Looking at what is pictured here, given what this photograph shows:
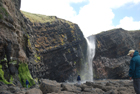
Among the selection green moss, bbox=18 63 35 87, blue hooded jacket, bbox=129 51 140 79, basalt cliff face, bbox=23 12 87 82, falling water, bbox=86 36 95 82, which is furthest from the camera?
falling water, bbox=86 36 95 82

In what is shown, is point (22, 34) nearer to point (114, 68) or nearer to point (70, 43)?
point (70, 43)

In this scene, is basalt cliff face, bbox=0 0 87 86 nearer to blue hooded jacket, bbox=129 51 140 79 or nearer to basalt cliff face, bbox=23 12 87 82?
basalt cliff face, bbox=23 12 87 82

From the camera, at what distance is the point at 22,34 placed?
22391 mm

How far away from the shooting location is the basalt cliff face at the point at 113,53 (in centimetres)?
4706

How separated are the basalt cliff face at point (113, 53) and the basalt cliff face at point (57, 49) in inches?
449

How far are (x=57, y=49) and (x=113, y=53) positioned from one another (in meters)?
27.8

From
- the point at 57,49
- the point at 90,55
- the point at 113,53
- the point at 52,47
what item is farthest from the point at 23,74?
the point at 113,53

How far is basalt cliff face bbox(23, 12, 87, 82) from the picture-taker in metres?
33.6

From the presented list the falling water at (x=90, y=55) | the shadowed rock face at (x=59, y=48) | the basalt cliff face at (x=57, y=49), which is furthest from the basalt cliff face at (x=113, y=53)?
the shadowed rock face at (x=59, y=48)

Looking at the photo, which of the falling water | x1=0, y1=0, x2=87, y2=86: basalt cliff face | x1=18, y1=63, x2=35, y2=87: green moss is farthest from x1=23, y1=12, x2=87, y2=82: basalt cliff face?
x1=18, y1=63, x2=35, y2=87: green moss

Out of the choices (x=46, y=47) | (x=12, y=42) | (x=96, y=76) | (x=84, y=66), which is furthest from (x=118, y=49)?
(x=12, y=42)

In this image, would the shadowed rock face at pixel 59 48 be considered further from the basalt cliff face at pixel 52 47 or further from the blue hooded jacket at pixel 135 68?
the blue hooded jacket at pixel 135 68

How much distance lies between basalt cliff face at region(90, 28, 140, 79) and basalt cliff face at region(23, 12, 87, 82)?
11.4 meters

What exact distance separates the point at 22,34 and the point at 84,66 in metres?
26.5
